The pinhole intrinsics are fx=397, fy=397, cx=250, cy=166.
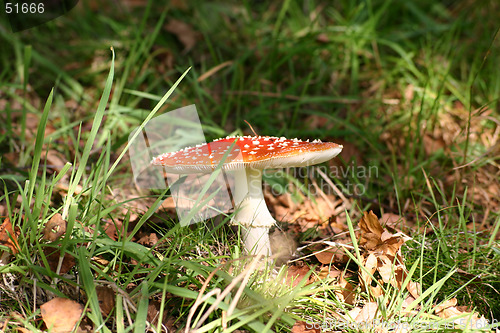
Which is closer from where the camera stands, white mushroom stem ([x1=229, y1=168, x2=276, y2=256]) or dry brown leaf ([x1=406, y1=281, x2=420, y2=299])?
dry brown leaf ([x1=406, y1=281, x2=420, y2=299])

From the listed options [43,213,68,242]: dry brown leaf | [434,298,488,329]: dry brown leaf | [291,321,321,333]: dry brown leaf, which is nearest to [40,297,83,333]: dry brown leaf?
[43,213,68,242]: dry brown leaf

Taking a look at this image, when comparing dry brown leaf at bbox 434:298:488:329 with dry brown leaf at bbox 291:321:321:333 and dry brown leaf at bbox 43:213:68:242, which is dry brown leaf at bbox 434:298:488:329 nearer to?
dry brown leaf at bbox 291:321:321:333

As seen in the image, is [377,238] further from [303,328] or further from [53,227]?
[53,227]

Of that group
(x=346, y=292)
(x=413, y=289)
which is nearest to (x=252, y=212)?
(x=346, y=292)

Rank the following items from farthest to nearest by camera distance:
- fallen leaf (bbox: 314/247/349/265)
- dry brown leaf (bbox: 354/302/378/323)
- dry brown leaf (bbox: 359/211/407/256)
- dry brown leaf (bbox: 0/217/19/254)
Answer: fallen leaf (bbox: 314/247/349/265), dry brown leaf (bbox: 359/211/407/256), dry brown leaf (bbox: 354/302/378/323), dry brown leaf (bbox: 0/217/19/254)

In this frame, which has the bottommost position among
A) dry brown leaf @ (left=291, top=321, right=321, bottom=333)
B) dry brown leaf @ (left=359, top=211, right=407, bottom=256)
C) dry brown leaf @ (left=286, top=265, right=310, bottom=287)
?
dry brown leaf @ (left=286, top=265, right=310, bottom=287)

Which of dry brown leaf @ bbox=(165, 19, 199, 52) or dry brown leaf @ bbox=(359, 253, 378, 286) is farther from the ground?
dry brown leaf @ bbox=(165, 19, 199, 52)
